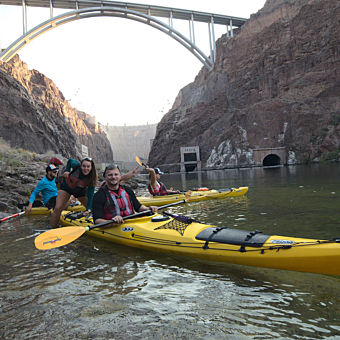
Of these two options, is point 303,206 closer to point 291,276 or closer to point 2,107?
point 291,276

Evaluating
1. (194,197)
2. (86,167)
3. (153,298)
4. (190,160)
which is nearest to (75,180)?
(86,167)

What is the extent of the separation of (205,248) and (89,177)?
333 centimetres

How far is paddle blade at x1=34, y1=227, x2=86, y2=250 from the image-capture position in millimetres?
4160

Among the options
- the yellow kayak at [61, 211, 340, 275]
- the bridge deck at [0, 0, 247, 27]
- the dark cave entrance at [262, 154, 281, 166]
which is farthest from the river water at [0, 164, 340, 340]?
the bridge deck at [0, 0, 247, 27]

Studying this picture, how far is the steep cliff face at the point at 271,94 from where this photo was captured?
120ft

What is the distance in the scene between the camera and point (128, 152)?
16362cm

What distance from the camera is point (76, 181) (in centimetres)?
605

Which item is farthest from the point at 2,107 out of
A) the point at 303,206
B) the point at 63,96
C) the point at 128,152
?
the point at 128,152

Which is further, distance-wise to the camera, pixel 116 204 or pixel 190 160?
pixel 190 160

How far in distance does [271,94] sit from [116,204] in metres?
43.4

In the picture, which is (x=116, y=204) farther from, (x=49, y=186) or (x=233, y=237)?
(x=49, y=186)

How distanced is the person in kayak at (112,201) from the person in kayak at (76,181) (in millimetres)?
1205

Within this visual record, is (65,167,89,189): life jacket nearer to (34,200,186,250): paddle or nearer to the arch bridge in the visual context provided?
(34,200,186,250): paddle

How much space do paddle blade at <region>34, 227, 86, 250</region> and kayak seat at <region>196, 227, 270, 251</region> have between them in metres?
2.02
